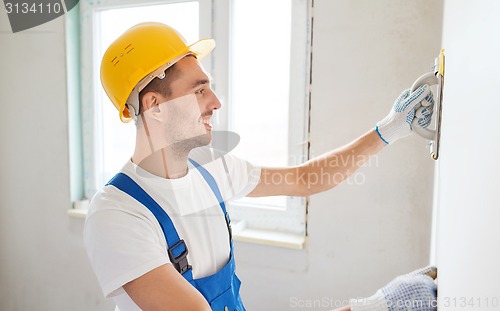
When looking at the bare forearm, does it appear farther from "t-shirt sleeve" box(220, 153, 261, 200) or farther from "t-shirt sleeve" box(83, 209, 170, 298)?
"t-shirt sleeve" box(83, 209, 170, 298)

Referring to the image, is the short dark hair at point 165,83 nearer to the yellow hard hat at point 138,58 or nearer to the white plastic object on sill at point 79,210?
the yellow hard hat at point 138,58

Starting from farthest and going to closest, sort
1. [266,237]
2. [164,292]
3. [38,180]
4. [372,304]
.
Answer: [38,180]
[266,237]
[372,304]
[164,292]

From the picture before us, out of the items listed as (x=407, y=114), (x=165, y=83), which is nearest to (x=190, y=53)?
(x=165, y=83)

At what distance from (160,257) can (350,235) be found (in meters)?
0.98

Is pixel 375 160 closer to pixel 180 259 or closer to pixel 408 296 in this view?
pixel 408 296

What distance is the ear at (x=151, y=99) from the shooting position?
1.08m

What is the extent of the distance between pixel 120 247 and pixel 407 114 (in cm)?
80

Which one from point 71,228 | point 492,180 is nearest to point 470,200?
point 492,180

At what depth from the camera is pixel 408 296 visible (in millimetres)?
1001

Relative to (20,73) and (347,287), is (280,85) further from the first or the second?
(20,73)

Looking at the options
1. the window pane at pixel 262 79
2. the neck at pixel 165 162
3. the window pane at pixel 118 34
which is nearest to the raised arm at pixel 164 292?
the neck at pixel 165 162

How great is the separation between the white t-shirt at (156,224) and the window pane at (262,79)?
22.7 inches

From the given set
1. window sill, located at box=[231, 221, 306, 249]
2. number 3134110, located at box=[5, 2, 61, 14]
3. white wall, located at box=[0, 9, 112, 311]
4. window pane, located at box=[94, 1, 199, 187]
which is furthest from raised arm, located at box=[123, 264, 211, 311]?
number 3134110, located at box=[5, 2, 61, 14]

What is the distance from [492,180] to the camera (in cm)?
26
